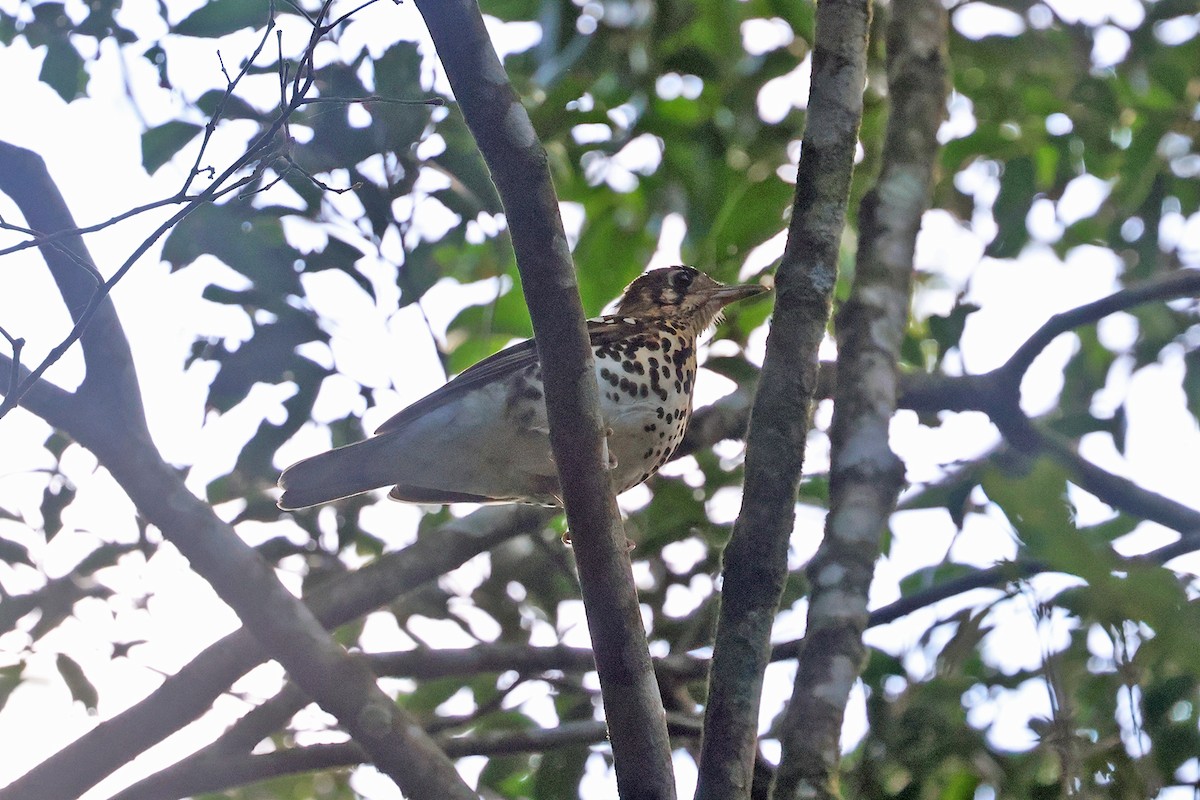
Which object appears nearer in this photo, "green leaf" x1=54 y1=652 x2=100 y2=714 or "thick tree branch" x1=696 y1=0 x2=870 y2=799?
"thick tree branch" x1=696 y1=0 x2=870 y2=799

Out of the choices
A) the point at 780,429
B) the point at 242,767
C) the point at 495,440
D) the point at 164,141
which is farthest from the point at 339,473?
the point at 780,429

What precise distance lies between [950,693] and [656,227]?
2.17m

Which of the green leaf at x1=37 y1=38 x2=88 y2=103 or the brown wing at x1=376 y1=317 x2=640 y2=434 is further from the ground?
the green leaf at x1=37 y1=38 x2=88 y2=103

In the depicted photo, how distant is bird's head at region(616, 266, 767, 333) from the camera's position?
15.9 feet

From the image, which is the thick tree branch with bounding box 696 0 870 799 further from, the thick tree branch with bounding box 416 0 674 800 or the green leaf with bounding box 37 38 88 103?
the green leaf with bounding box 37 38 88 103

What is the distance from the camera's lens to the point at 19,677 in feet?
14.0

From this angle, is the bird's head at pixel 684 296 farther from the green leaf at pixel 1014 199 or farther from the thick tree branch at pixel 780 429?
the thick tree branch at pixel 780 429

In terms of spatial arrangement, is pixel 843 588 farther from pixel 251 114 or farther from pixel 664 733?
pixel 251 114

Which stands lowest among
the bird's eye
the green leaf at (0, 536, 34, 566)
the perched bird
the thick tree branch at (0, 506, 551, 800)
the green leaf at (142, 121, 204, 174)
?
the thick tree branch at (0, 506, 551, 800)

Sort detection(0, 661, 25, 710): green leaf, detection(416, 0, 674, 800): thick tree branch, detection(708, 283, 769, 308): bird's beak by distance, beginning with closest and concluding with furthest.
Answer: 1. detection(416, 0, 674, 800): thick tree branch
2. detection(0, 661, 25, 710): green leaf
3. detection(708, 283, 769, 308): bird's beak

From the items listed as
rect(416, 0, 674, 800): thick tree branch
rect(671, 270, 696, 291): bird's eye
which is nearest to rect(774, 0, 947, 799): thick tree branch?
rect(416, 0, 674, 800): thick tree branch

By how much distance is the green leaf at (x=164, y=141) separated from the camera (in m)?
3.94

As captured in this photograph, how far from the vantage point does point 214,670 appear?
3986 mm

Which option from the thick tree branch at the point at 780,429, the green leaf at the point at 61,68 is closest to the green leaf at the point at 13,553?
the green leaf at the point at 61,68
